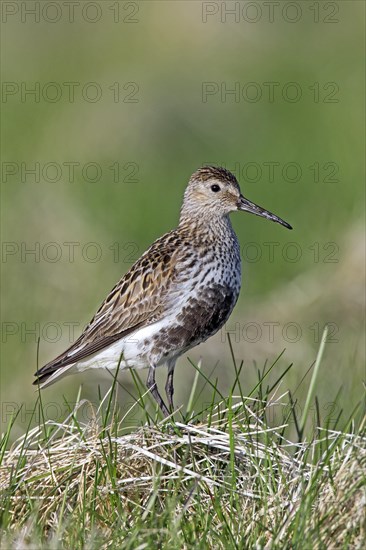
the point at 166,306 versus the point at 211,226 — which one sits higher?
the point at 211,226

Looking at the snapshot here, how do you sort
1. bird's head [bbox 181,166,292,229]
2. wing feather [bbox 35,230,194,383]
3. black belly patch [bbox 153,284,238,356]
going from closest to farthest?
1. black belly patch [bbox 153,284,238,356]
2. wing feather [bbox 35,230,194,383]
3. bird's head [bbox 181,166,292,229]

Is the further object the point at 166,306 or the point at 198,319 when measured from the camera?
the point at 166,306

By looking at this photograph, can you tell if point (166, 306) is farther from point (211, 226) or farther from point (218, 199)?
point (218, 199)

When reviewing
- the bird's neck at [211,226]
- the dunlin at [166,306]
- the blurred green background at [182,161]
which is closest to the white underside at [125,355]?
the dunlin at [166,306]

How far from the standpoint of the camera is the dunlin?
7.72 meters

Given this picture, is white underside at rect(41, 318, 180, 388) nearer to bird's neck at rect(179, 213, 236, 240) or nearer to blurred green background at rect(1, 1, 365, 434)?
bird's neck at rect(179, 213, 236, 240)

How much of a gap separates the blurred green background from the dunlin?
71 cm

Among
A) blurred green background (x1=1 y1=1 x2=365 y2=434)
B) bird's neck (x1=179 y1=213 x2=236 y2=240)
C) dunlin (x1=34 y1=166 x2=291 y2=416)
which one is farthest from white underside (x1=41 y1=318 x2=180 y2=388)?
blurred green background (x1=1 y1=1 x2=365 y2=434)

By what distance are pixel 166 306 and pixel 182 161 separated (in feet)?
33.5

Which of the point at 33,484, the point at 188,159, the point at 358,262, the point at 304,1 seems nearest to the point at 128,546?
the point at 33,484

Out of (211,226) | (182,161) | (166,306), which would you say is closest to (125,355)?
(166,306)

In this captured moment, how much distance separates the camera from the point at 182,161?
17.8m

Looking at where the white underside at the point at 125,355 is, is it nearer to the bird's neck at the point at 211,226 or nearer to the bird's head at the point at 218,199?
the bird's neck at the point at 211,226

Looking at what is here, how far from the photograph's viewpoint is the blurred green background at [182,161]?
1133cm
